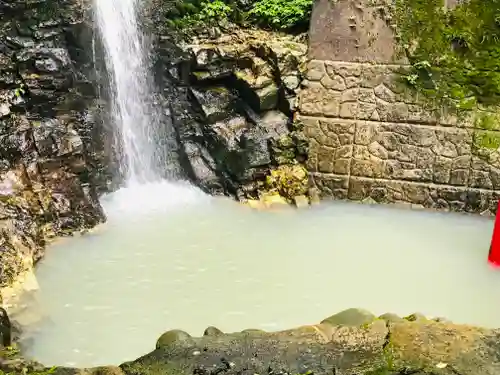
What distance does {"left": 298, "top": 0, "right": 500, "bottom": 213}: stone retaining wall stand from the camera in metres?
7.05

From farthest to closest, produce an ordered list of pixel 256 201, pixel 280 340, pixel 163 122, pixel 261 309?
pixel 163 122 → pixel 256 201 → pixel 261 309 → pixel 280 340

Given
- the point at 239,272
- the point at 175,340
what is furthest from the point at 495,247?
the point at 175,340

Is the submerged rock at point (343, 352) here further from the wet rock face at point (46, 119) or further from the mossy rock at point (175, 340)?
the wet rock face at point (46, 119)

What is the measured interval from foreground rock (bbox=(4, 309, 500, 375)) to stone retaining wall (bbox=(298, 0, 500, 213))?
4070 mm

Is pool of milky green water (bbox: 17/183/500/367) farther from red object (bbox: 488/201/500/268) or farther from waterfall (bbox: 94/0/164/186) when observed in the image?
waterfall (bbox: 94/0/164/186)

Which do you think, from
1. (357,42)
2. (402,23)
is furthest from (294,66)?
(402,23)

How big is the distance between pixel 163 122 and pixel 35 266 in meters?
2.85

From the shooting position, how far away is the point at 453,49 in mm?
6938

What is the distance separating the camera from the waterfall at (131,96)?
7.44 m

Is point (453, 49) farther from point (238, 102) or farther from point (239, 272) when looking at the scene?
point (239, 272)

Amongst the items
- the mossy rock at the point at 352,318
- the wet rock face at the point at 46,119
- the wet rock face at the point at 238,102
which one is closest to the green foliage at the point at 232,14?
the wet rock face at the point at 238,102

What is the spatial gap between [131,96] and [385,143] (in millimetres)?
3312

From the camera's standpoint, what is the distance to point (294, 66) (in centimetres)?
730

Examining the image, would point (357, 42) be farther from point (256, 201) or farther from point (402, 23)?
point (256, 201)
